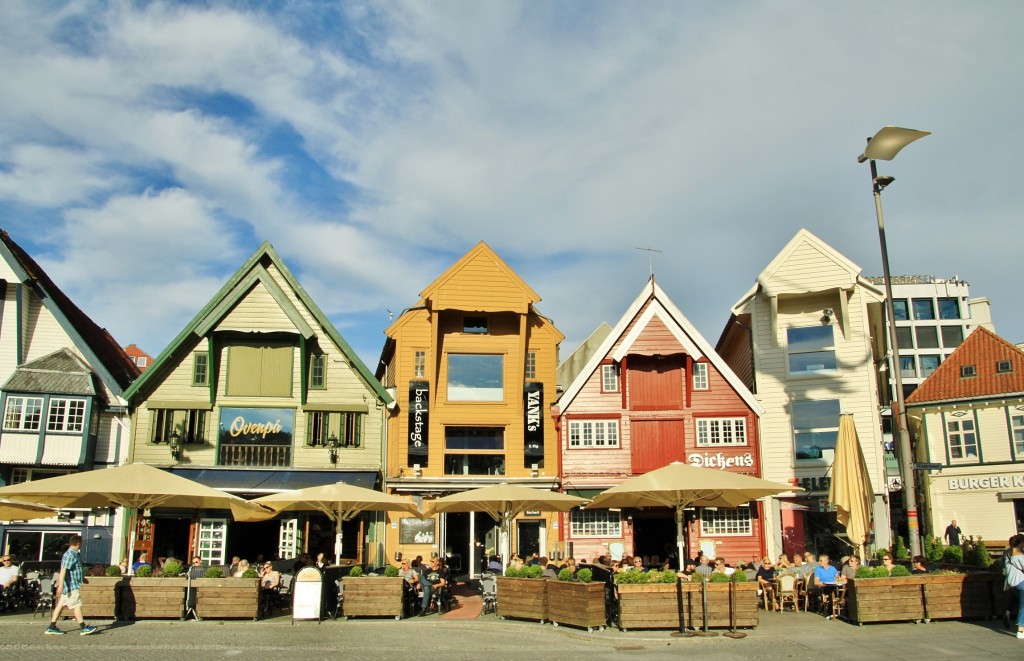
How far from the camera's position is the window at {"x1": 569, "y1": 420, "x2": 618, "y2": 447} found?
29.1 m

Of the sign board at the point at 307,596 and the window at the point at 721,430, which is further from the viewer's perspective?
the window at the point at 721,430

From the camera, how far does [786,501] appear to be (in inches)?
1126

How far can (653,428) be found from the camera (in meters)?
29.1

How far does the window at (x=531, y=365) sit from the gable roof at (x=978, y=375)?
43.8ft

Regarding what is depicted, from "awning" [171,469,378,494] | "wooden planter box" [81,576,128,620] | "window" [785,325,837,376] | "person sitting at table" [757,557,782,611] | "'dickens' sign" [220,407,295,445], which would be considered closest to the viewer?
"wooden planter box" [81,576,128,620]

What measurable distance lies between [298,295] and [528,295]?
7863 mm

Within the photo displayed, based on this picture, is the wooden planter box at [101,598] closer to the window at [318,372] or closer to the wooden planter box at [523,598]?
the wooden planter box at [523,598]

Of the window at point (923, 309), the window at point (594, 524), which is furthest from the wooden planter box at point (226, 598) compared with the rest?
the window at point (923, 309)

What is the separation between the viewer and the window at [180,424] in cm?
2750

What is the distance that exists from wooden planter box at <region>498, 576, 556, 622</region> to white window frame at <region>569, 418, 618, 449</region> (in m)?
12.0

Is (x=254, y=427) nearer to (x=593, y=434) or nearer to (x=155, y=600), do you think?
(x=593, y=434)

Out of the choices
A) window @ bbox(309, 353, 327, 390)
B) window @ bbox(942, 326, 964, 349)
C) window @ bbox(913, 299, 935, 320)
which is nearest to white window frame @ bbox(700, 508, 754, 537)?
window @ bbox(309, 353, 327, 390)

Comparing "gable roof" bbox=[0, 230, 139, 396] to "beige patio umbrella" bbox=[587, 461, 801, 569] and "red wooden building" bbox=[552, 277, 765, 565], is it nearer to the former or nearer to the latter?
"red wooden building" bbox=[552, 277, 765, 565]

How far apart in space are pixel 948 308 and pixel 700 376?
6338cm
